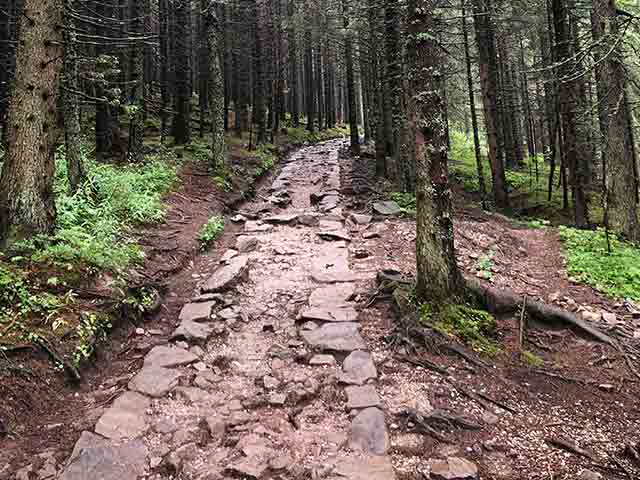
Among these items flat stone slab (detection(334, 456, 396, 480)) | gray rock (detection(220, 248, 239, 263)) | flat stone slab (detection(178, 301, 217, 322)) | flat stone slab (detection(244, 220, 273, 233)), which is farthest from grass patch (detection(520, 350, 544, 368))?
flat stone slab (detection(244, 220, 273, 233))

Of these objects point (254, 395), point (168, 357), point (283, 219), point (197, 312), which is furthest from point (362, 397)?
point (283, 219)

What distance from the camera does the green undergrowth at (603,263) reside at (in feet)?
24.4

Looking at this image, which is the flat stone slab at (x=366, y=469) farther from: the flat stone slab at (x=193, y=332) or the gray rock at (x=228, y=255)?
the gray rock at (x=228, y=255)

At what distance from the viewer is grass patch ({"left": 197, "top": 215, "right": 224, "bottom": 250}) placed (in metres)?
9.48

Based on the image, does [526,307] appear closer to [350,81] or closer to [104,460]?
[104,460]

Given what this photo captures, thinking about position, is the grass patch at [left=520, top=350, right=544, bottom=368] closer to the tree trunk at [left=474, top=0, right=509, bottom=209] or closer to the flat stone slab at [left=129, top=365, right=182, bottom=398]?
the flat stone slab at [left=129, top=365, right=182, bottom=398]

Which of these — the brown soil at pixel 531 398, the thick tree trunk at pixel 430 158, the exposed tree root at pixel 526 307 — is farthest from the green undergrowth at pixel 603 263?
the thick tree trunk at pixel 430 158

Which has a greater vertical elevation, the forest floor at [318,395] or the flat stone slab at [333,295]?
the flat stone slab at [333,295]

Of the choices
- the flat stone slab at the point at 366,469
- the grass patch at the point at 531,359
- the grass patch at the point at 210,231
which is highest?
the grass patch at the point at 210,231

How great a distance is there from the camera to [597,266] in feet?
26.7

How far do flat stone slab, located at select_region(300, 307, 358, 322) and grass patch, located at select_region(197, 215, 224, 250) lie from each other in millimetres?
3891

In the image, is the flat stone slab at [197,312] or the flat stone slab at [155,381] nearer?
the flat stone slab at [155,381]

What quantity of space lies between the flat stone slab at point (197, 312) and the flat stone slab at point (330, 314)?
1412 mm

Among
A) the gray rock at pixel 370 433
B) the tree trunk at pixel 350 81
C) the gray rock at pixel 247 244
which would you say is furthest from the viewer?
the tree trunk at pixel 350 81
